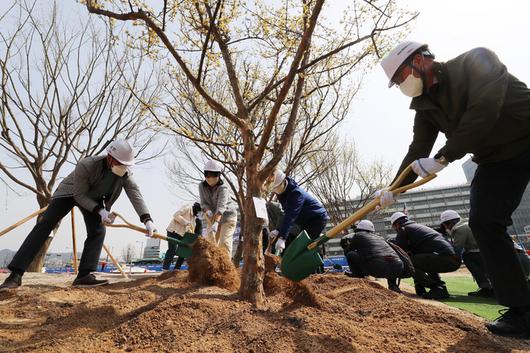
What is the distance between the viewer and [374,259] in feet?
13.7

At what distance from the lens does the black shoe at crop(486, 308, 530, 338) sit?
1.88 meters

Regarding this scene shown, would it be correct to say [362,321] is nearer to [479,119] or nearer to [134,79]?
[479,119]

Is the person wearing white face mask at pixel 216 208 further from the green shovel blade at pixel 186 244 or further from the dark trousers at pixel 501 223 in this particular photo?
the dark trousers at pixel 501 223

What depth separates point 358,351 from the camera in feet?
5.16

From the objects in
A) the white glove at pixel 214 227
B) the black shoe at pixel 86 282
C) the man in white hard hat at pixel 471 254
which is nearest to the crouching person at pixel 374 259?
the man in white hard hat at pixel 471 254

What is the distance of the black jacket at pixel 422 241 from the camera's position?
171 inches

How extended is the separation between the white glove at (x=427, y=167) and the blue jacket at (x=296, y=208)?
2.09 metres

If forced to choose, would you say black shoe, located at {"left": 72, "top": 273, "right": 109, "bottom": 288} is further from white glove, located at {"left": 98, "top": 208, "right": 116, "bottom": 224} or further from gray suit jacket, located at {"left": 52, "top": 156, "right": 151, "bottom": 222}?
gray suit jacket, located at {"left": 52, "top": 156, "right": 151, "bottom": 222}

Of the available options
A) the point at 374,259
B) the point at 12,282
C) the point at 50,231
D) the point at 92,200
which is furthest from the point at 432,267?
the point at 12,282

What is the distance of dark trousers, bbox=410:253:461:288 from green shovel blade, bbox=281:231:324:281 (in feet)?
8.25

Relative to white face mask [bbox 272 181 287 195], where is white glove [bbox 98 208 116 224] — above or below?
below

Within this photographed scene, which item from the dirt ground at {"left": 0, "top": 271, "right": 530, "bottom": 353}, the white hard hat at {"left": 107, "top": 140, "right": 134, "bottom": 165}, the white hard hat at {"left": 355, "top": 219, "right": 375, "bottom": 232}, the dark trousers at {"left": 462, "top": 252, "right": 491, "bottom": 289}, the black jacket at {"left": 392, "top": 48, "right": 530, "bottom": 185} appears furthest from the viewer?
the white hard hat at {"left": 355, "top": 219, "right": 375, "bottom": 232}

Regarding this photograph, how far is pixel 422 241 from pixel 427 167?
9.49 ft

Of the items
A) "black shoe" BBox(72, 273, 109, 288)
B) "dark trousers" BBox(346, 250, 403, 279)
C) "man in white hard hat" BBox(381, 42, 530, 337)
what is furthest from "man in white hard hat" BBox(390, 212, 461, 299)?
"black shoe" BBox(72, 273, 109, 288)
